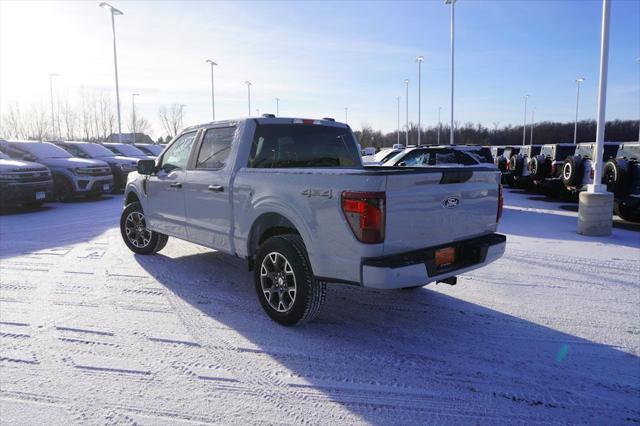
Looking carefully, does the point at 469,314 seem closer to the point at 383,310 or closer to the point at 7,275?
the point at 383,310

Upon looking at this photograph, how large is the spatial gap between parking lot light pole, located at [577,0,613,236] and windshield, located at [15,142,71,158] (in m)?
14.2

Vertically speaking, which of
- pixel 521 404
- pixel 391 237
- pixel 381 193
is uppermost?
pixel 381 193

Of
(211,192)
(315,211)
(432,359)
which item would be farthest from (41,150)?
(432,359)

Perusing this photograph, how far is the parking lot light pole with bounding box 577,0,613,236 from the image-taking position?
8492 mm

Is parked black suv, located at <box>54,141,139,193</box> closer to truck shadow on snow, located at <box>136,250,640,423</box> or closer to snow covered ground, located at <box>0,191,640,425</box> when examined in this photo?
snow covered ground, located at <box>0,191,640,425</box>

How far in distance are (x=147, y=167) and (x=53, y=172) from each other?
8968 millimetres

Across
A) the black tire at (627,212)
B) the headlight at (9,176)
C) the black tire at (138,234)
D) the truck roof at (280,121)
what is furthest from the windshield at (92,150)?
the black tire at (627,212)

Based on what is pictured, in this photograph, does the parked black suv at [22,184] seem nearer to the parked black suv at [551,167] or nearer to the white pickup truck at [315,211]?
the white pickup truck at [315,211]

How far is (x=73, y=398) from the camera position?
10.1 ft

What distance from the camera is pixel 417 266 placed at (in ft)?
11.5

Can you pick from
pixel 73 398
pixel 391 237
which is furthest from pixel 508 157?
pixel 73 398

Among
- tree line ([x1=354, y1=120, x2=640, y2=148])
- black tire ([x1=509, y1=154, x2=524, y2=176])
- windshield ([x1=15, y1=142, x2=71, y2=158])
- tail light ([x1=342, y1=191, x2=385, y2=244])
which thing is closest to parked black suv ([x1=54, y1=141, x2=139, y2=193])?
windshield ([x1=15, y1=142, x2=71, y2=158])

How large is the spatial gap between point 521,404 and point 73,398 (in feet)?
9.82

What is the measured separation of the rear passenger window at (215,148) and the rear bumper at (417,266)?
2.42 metres
